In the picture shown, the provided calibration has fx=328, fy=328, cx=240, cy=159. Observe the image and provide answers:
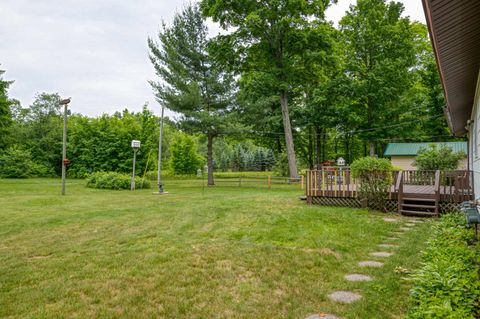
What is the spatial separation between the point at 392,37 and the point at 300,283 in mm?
26057

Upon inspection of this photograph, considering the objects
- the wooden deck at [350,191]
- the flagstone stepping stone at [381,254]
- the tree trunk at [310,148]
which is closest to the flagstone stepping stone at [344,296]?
the flagstone stepping stone at [381,254]

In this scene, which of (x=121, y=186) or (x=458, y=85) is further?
(x=121, y=186)

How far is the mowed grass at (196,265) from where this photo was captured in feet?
10.2

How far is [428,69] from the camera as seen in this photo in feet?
86.2

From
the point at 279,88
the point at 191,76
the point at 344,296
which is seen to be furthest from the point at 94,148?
the point at 344,296

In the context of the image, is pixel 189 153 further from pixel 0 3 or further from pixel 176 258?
pixel 176 258

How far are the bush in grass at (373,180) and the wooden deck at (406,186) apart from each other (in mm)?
207

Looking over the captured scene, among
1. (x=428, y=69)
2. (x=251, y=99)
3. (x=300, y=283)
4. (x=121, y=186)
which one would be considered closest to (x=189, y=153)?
(x=251, y=99)

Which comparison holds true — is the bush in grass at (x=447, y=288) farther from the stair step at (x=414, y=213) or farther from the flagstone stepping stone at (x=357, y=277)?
the stair step at (x=414, y=213)

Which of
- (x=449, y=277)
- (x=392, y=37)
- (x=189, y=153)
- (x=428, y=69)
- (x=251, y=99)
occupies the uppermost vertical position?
(x=392, y=37)

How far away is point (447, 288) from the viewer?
2529 mm

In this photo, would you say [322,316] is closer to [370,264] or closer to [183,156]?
[370,264]

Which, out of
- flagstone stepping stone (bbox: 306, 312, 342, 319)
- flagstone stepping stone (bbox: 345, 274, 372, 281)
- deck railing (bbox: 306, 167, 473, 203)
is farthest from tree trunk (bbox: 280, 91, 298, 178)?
flagstone stepping stone (bbox: 306, 312, 342, 319)

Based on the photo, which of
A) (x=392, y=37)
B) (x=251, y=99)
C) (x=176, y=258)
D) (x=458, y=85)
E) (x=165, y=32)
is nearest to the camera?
(x=176, y=258)
